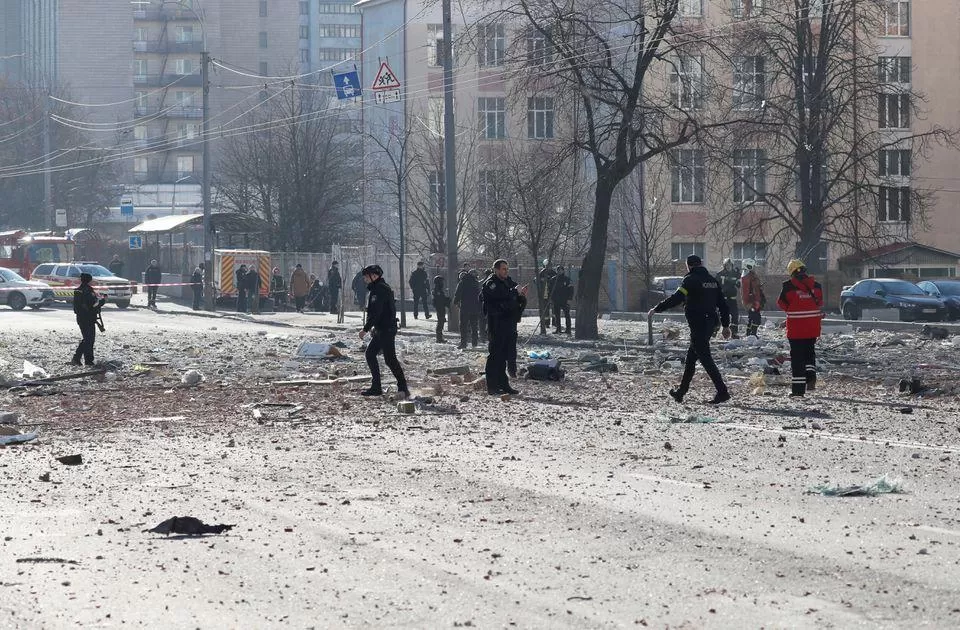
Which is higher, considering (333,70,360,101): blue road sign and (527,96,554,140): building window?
(527,96,554,140): building window

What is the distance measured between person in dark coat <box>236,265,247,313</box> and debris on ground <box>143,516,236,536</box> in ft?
132

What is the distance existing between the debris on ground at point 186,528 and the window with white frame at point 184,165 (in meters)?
102

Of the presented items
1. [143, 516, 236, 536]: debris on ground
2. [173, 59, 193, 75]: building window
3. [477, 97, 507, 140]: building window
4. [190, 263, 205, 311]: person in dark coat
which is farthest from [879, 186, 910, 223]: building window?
[173, 59, 193, 75]: building window

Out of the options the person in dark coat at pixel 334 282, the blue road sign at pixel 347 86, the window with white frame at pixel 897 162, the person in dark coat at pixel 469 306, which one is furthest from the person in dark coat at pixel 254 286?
the window with white frame at pixel 897 162

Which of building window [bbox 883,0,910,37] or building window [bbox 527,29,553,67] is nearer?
building window [bbox 527,29,553,67]

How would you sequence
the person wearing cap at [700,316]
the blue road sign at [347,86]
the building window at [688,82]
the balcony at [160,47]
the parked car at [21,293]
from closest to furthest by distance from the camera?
the person wearing cap at [700,316], the building window at [688,82], the blue road sign at [347,86], the parked car at [21,293], the balcony at [160,47]

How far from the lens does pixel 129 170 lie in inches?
4193

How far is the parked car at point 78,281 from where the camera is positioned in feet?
164

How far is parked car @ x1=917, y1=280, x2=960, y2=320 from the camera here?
138ft

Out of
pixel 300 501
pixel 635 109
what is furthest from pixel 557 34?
pixel 300 501

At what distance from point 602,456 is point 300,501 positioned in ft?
10.2

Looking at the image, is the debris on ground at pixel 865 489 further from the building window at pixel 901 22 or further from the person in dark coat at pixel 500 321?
the building window at pixel 901 22

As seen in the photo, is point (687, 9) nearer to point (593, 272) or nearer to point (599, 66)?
point (599, 66)

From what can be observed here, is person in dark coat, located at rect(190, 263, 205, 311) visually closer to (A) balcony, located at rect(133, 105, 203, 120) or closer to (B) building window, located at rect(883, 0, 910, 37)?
(B) building window, located at rect(883, 0, 910, 37)
